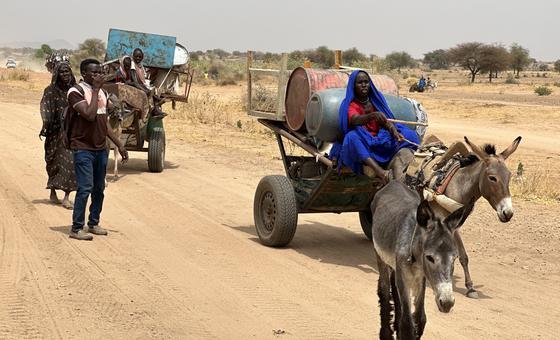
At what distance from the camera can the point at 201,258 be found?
8.46 metres

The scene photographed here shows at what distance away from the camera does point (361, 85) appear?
8062 mm

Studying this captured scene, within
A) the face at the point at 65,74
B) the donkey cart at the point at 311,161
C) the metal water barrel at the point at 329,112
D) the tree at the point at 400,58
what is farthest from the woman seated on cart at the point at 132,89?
the tree at the point at 400,58

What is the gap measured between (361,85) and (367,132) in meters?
0.52

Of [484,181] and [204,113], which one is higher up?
[484,181]

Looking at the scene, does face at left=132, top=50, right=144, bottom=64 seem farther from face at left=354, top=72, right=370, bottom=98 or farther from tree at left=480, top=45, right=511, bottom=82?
tree at left=480, top=45, right=511, bottom=82

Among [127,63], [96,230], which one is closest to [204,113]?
[127,63]

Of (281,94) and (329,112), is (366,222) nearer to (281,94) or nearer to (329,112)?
(281,94)

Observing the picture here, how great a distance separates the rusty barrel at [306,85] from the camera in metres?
8.91

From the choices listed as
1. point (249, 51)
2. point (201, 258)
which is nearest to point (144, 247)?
point (201, 258)

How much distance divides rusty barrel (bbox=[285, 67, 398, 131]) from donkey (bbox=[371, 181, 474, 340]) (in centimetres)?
298

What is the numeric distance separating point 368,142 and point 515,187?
635 cm

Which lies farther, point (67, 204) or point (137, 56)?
point (137, 56)

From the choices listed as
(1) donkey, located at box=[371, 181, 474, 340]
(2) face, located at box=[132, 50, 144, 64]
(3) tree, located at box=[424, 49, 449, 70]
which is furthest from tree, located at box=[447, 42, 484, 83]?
(1) donkey, located at box=[371, 181, 474, 340]

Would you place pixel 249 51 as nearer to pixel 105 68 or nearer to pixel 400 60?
pixel 105 68
